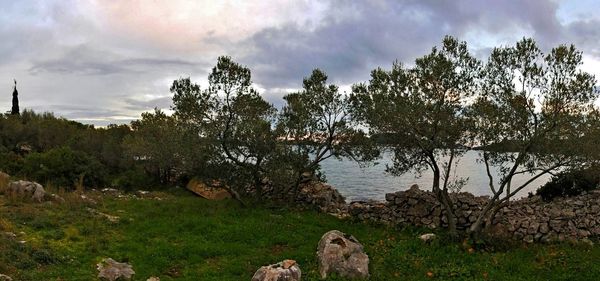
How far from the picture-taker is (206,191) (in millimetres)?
39156

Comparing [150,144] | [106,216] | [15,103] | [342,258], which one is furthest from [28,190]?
[15,103]

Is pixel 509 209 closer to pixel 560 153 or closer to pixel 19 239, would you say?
pixel 560 153

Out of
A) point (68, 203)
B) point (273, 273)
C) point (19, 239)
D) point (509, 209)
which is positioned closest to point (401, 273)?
point (273, 273)

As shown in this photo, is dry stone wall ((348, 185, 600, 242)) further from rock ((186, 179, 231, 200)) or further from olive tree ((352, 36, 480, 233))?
rock ((186, 179, 231, 200))

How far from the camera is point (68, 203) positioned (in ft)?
88.8

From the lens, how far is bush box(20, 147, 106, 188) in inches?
1528

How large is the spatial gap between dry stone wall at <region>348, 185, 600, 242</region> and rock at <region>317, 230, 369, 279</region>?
1144 cm

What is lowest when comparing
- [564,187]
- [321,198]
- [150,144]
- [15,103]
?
[321,198]

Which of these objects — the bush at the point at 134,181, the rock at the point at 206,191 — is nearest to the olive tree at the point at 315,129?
the rock at the point at 206,191

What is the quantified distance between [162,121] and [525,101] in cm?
3972

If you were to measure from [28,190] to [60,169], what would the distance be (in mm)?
12599

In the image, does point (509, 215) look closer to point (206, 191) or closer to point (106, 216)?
point (106, 216)

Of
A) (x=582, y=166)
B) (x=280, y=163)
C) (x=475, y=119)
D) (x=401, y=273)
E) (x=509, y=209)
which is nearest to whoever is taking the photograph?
(x=401, y=273)

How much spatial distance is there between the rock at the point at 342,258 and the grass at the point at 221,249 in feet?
1.84
